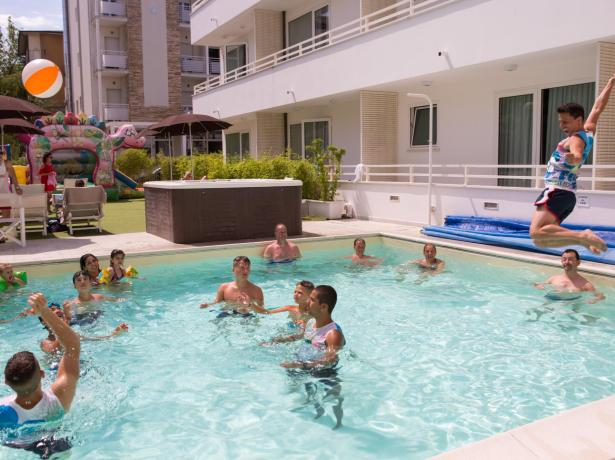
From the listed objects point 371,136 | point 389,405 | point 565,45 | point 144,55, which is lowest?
point 389,405

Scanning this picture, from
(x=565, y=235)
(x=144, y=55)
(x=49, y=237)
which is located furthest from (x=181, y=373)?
(x=144, y=55)

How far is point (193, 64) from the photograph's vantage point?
4388 centimetres

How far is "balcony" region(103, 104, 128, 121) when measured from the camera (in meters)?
39.8

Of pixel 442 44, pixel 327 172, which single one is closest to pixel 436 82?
pixel 442 44

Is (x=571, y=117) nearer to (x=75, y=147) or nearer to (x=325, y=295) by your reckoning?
(x=325, y=295)

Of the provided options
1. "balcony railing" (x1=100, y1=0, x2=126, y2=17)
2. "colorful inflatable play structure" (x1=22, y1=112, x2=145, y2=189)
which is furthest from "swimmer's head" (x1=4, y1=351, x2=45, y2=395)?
"balcony railing" (x1=100, y1=0, x2=126, y2=17)

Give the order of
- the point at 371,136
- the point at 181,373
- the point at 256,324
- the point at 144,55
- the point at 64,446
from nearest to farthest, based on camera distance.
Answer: the point at 64,446 < the point at 181,373 < the point at 256,324 < the point at 371,136 < the point at 144,55

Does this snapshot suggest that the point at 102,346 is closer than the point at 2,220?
Yes

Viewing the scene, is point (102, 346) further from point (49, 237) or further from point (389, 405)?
point (49, 237)

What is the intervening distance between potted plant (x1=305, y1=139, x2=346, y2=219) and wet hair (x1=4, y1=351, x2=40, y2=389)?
44.1ft

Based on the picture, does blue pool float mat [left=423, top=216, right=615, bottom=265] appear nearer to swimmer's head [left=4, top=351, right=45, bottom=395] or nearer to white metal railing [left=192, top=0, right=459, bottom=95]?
white metal railing [left=192, top=0, right=459, bottom=95]

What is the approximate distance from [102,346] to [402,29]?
455 inches

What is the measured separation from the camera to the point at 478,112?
51.2 ft

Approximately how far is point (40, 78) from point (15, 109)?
8574 mm
